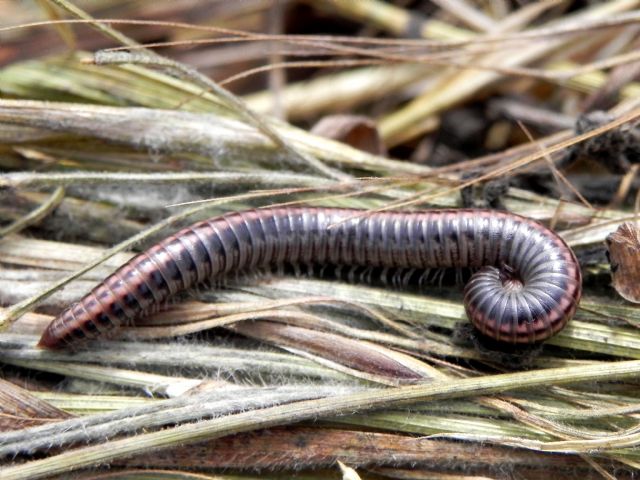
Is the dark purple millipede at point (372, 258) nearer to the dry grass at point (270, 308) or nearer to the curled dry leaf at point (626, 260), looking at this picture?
the dry grass at point (270, 308)

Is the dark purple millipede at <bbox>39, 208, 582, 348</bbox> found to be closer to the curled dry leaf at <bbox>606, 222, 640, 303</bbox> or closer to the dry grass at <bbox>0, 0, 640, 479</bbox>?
the dry grass at <bbox>0, 0, 640, 479</bbox>

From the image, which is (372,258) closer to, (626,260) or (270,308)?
(270,308)

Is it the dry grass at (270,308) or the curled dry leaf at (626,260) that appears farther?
the curled dry leaf at (626,260)

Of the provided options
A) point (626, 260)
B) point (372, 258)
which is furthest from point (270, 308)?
point (626, 260)

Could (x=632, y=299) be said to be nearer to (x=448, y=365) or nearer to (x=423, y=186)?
(x=448, y=365)

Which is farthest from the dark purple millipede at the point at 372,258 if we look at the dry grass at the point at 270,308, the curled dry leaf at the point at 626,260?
the curled dry leaf at the point at 626,260

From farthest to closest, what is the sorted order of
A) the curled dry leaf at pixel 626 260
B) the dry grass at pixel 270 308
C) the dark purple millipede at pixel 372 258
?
the curled dry leaf at pixel 626 260 < the dark purple millipede at pixel 372 258 < the dry grass at pixel 270 308

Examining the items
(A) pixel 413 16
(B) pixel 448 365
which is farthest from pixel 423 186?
(A) pixel 413 16
